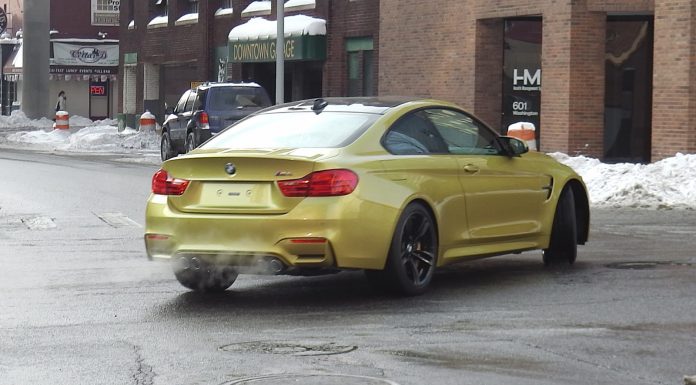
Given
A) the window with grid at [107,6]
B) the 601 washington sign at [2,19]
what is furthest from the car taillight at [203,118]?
the window with grid at [107,6]

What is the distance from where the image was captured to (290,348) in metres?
8.09

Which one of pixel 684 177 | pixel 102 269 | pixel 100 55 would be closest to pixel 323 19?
pixel 684 177

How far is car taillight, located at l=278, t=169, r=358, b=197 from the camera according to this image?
9711mm

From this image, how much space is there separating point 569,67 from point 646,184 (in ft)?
25.8

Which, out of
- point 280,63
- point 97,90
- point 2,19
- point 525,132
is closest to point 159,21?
point 280,63

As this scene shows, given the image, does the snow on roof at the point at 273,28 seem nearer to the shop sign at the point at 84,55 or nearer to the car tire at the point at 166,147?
the car tire at the point at 166,147

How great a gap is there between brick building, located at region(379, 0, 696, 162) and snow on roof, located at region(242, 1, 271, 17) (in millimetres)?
8751

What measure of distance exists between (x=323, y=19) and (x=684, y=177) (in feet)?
63.2

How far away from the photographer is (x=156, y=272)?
39.3 feet

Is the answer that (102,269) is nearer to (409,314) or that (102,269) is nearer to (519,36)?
(409,314)

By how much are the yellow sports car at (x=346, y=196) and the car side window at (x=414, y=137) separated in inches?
0.4

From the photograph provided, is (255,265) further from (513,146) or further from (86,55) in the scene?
(86,55)

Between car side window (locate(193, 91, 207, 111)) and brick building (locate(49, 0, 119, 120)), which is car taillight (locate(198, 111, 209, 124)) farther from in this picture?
brick building (locate(49, 0, 119, 120))

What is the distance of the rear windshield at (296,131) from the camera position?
33.9ft
